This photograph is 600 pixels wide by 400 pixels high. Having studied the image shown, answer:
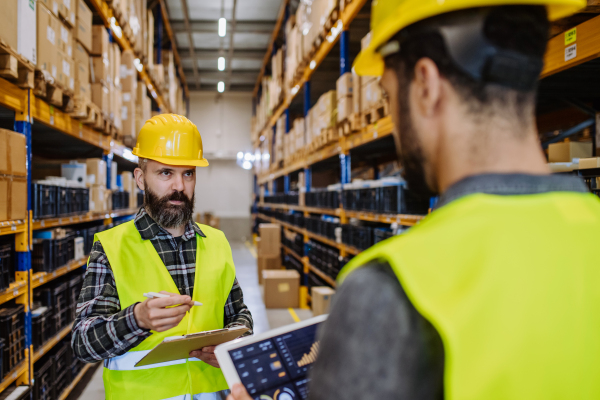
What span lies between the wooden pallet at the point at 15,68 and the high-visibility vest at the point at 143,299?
138 centimetres

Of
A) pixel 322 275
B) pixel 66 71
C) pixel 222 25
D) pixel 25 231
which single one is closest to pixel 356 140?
pixel 322 275

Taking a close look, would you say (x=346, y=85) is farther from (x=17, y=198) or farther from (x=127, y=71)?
(x=17, y=198)

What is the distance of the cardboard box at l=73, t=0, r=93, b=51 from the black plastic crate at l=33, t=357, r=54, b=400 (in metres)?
2.96

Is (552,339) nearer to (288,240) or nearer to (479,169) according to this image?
(479,169)

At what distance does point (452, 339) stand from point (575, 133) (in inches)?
144

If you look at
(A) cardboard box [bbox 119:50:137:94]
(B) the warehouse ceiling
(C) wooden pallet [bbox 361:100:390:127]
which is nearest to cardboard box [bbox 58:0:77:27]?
(A) cardboard box [bbox 119:50:137:94]

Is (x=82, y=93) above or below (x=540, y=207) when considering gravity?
above

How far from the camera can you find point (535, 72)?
0.60 m

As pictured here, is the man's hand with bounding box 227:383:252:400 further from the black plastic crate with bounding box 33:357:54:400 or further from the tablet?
the black plastic crate with bounding box 33:357:54:400

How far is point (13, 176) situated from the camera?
8.25 feet

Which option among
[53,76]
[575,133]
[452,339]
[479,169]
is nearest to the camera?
[452,339]

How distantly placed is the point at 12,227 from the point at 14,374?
3.14ft

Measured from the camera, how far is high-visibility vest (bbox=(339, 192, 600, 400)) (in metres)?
0.47

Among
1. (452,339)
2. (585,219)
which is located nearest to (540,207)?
(585,219)
